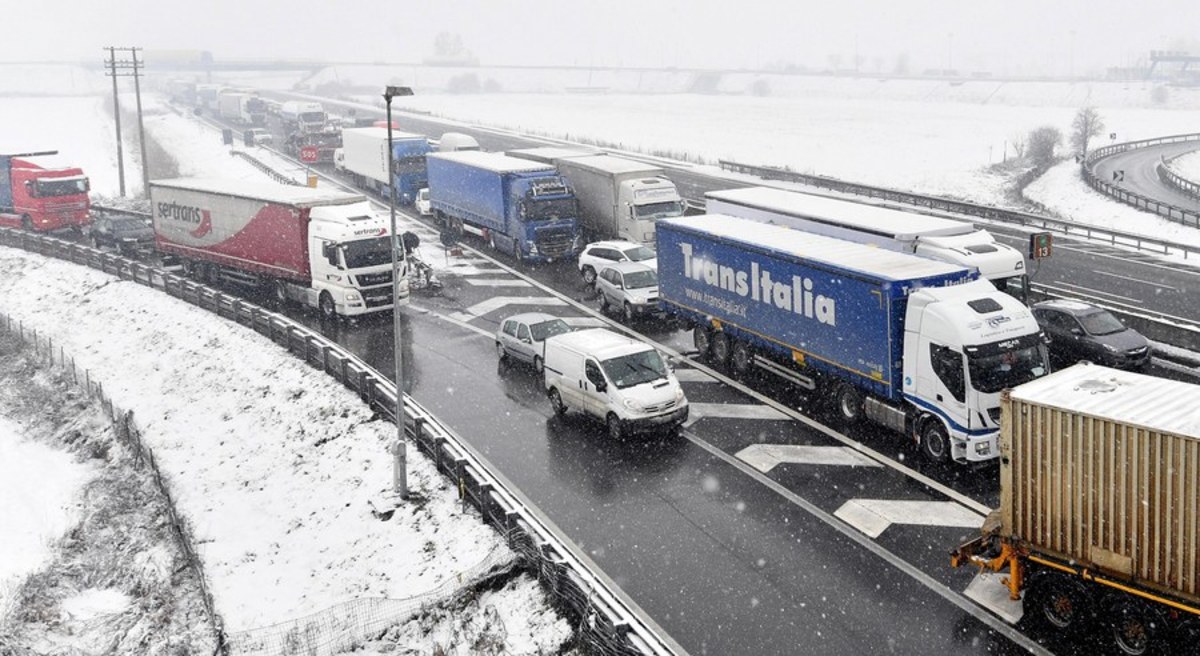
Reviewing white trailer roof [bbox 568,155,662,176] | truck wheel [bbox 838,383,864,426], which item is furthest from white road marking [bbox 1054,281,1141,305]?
truck wheel [bbox 838,383,864,426]

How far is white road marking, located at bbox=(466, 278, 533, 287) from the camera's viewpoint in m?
39.0

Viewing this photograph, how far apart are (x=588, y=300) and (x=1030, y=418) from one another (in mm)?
22632

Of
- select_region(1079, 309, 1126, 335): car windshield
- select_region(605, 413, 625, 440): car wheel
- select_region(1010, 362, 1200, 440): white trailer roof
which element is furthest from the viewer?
select_region(1079, 309, 1126, 335): car windshield

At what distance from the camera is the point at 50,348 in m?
38.6

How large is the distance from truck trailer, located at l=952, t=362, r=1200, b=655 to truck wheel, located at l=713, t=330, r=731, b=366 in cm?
1224

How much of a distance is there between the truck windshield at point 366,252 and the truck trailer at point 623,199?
10.8 meters

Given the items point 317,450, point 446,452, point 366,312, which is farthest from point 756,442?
point 366,312

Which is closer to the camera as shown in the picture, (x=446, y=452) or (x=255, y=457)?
(x=446, y=452)

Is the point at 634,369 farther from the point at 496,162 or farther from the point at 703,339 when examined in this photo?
the point at 496,162

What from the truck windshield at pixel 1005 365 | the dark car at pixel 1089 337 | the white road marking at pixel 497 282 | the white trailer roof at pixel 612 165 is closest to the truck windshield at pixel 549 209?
the white trailer roof at pixel 612 165

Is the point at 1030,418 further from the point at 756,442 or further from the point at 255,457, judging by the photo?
the point at 255,457

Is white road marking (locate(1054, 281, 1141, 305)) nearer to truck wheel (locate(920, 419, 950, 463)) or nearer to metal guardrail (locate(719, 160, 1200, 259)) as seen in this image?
metal guardrail (locate(719, 160, 1200, 259))

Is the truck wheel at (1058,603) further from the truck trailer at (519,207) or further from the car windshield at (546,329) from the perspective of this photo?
the truck trailer at (519,207)

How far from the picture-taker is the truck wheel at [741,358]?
26.9 metres
